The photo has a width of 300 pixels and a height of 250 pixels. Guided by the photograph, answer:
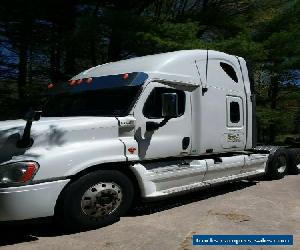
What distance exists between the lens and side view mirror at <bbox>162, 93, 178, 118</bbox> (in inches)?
236

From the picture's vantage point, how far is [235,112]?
7.96 meters

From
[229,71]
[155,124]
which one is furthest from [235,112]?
[155,124]

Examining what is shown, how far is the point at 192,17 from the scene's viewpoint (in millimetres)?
18484

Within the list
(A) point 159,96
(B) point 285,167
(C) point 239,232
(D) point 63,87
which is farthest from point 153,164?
(B) point 285,167

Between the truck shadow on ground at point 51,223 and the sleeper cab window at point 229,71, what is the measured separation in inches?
92.4

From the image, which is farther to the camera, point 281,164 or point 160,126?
point 281,164

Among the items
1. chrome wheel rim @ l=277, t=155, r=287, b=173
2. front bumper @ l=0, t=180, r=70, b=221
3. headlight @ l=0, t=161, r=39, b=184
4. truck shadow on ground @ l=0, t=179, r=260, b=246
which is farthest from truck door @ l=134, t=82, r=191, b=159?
chrome wheel rim @ l=277, t=155, r=287, b=173

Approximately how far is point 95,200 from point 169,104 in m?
1.87

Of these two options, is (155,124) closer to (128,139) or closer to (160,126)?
(160,126)

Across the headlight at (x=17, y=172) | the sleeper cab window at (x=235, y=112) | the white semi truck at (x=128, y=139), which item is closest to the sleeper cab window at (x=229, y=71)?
the white semi truck at (x=128, y=139)

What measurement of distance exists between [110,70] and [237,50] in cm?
1059

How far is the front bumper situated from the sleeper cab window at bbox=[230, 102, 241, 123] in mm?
4140

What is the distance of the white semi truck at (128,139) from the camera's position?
4875 millimetres

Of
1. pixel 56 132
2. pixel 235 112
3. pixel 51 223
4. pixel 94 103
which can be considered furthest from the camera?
pixel 235 112
